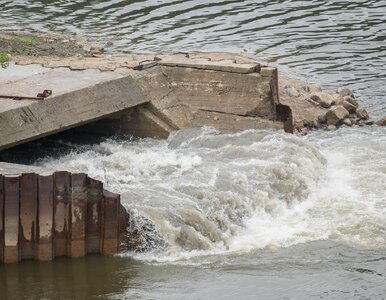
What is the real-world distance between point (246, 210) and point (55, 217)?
2436 millimetres

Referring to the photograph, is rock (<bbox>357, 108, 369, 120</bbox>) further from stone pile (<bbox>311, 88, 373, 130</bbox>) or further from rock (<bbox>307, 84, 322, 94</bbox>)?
rock (<bbox>307, 84, 322, 94</bbox>)

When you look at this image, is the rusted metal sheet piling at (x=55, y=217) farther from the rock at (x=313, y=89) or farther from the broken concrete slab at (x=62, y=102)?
the rock at (x=313, y=89)

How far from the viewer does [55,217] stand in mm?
10922

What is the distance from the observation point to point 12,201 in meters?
10.8

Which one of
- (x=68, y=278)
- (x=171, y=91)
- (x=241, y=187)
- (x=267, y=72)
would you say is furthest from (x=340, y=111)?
(x=68, y=278)

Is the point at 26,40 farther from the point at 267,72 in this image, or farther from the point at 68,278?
the point at 68,278

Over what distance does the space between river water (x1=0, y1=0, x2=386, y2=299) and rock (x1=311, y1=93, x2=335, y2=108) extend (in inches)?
28.0

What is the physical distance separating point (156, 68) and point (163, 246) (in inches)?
203

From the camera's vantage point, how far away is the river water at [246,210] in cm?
1036

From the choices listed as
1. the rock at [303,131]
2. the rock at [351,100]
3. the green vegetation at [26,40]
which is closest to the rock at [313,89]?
the rock at [351,100]

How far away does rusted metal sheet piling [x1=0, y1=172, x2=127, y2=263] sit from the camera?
10.8 metres

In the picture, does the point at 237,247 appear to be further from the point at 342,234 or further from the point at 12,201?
the point at 12,201

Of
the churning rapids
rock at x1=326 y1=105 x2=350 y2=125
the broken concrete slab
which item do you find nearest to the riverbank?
rock at x1=326 y1=105 x2=350 y2=125

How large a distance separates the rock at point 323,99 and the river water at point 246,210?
711mm
